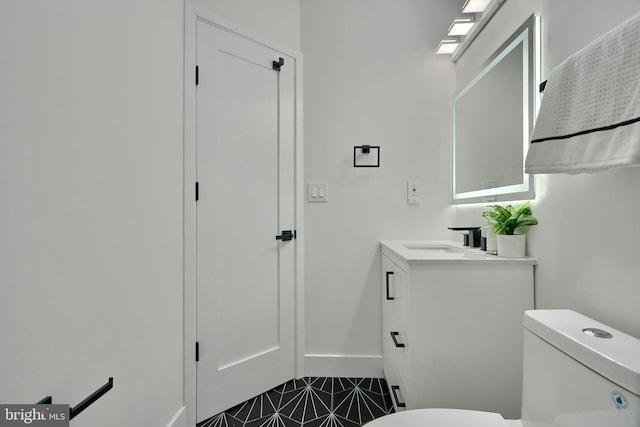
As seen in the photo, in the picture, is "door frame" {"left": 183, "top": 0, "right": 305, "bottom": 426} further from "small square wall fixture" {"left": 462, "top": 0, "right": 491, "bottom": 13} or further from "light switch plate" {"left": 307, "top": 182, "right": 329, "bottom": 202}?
"small square wall fixture" {"left": 462, "top": 0, "right": 491, "bottom": 13}

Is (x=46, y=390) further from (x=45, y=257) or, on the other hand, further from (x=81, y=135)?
(x=81, y=135)

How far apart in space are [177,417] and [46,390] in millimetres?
844

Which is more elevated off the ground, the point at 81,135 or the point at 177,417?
the point at 81,135

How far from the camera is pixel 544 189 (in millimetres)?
1118

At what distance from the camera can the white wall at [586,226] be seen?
2.63ft

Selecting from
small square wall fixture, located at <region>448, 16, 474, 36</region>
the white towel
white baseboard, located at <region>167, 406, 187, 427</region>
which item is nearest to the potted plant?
the white towel

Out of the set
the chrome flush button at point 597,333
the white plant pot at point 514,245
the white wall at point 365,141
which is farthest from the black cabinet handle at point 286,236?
the chrome flush button at point 597,333

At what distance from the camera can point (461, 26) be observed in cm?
173

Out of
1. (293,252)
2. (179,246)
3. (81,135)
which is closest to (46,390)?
(81,135)

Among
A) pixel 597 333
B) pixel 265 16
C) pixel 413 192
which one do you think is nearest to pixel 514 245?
pixel 597 333

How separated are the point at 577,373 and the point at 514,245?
626 millimetres

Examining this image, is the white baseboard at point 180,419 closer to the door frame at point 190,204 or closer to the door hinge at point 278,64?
the door frame at point 190,204

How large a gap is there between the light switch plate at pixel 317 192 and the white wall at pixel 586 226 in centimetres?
118

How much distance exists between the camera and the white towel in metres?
0.67
